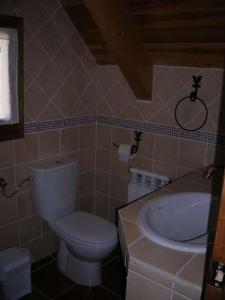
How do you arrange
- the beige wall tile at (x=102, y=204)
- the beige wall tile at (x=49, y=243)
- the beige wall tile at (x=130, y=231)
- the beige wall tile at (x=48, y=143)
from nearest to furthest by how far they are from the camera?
the beige wall tile at (x=130, y=231) → the beige wall tile at (x=48, y=143) → the beige wall tile at (x=49, y=243) → the beige wall tile at (x=102, y=204)

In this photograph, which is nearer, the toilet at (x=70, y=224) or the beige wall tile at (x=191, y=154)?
the toilet at (x=70, y=224)

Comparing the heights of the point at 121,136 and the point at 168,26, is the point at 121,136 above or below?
below

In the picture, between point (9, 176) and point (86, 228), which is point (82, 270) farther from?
point (9, 176)

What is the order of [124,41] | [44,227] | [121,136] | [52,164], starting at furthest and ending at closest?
[121,136] → [44,227] → [52,164] → [124,41]

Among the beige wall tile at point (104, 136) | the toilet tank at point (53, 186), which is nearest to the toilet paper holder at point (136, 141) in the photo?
the beige wall tile at point (104, 136)

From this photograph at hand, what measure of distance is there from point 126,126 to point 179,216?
1054mm

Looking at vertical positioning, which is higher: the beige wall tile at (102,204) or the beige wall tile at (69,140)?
the beige wall tile at (69,140)

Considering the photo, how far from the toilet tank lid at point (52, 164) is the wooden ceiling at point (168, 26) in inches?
33.4

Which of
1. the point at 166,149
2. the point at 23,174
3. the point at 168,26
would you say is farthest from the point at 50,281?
the point at 168,26

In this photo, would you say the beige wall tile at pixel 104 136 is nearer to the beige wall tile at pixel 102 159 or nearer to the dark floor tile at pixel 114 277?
the beige wall tile at pixel 102 159

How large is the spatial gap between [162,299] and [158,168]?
1391mm

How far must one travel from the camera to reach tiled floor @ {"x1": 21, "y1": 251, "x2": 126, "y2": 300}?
2.23m

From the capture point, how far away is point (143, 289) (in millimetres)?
1263

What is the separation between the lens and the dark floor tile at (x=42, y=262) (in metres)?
2.52
